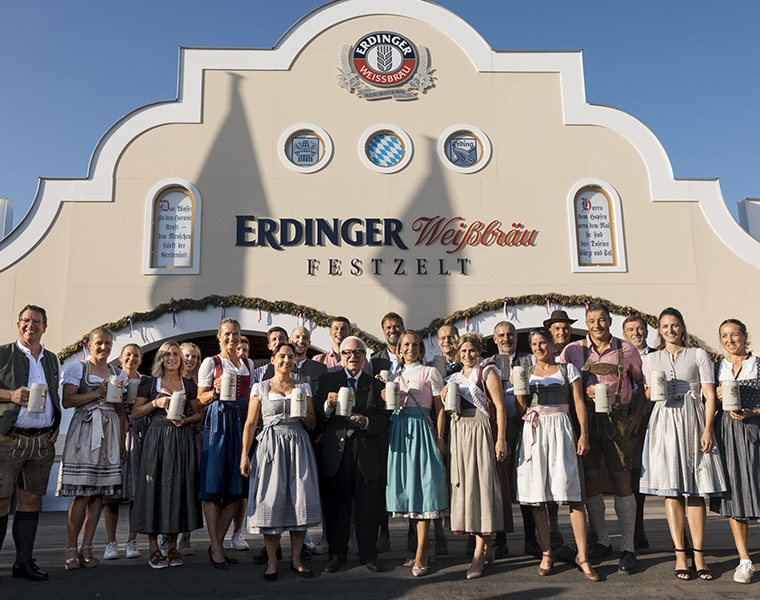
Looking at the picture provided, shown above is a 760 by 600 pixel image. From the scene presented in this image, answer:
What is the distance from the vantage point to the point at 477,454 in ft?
15.2

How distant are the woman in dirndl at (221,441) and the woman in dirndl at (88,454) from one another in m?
0.66

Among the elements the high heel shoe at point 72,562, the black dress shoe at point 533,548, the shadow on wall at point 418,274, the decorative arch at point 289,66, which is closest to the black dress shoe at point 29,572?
the high heel shoe at point 72,562

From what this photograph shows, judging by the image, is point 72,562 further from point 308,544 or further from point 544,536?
point 544,536

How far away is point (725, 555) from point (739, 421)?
1.24 m

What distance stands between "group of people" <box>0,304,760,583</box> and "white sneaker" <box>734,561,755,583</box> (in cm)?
1

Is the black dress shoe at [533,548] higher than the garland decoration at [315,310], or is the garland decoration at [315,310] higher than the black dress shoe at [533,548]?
the garland decoration at [315,310]

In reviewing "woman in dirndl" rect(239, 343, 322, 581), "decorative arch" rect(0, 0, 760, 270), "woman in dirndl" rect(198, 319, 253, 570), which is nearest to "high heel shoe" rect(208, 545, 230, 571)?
"woman in dirndl" rect(198, 319, 253, 570)

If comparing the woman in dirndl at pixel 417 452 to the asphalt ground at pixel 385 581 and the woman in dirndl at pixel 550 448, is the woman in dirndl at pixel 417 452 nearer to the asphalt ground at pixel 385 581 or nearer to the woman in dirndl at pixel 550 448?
the asphalt ground at pixel 385 581

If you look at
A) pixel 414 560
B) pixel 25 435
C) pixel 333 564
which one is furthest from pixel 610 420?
pixel 25 435

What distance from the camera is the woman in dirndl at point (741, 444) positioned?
4.40 m

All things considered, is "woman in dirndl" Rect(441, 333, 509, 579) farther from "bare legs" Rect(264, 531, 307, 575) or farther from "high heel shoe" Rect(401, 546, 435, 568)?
"bare legs" Rect(264, 531, 307, 575)

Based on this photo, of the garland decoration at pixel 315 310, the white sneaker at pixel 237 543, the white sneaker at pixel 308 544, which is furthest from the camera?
the garland decoration at pixel 315 310

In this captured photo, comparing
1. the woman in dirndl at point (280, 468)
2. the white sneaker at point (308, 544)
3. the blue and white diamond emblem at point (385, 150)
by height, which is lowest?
→ the white sneaker at point (308, 544)

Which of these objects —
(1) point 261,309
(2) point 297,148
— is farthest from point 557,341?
A: (2) point 297,148
